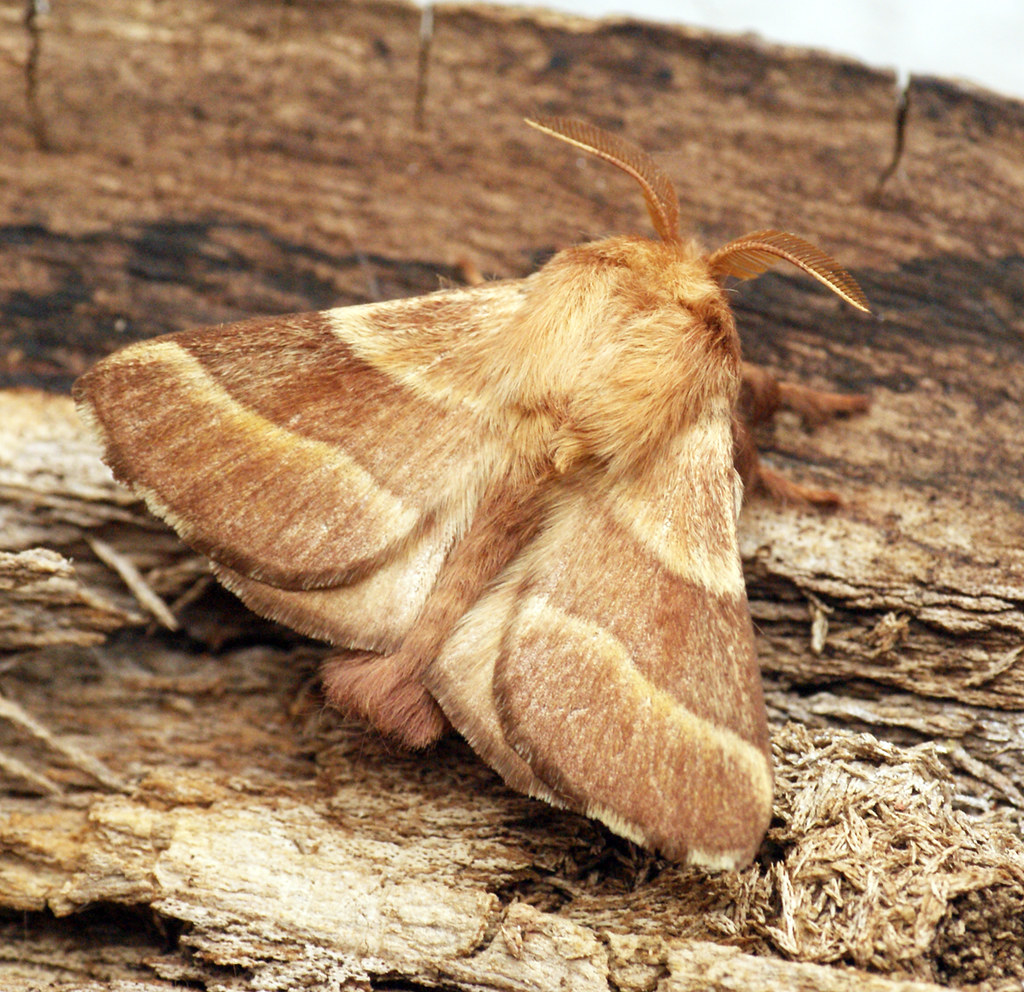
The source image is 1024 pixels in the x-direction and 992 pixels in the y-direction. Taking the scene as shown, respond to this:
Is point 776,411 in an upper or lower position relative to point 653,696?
upper

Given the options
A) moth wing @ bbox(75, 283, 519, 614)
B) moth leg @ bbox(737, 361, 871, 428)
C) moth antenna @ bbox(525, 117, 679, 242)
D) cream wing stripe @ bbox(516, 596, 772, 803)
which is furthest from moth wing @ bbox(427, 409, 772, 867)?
moth antenna @ bbox(525, 117, 679, 242)

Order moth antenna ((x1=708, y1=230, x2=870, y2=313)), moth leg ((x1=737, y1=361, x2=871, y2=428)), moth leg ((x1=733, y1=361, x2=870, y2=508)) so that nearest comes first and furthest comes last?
moth antenna ((x1=708, y1=230, x2=870, y2=313)) → moth leg ((x1=733, y1=361, x2=870, y2=508)) → moth leg ((x1=737, y1=361, x2=871, y2=428))

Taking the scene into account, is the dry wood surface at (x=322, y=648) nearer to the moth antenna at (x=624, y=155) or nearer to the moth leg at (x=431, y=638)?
the moth leg at (x=431, y=638)

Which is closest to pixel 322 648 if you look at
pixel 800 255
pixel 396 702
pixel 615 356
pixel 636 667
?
pixel 396 702

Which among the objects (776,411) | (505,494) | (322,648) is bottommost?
(322,648)

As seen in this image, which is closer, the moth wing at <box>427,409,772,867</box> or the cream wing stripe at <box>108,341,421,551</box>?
the moth wing at <box>427,409,772,867</box>

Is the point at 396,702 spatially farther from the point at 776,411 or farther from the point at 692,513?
the point at 776,411

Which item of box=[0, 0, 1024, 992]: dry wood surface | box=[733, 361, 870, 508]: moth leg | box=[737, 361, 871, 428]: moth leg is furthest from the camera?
box=[737, 361, 871, 428]: moth leg

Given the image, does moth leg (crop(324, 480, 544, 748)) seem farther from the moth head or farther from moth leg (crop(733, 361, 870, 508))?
the moth head
